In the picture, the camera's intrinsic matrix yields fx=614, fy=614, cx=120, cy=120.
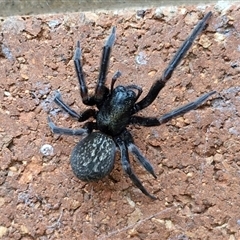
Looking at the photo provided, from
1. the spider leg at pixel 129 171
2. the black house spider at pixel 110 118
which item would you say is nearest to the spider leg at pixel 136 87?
the black house spider at pixel 110 118

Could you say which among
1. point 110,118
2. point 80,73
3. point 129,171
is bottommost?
point 129,171

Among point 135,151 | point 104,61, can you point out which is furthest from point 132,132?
point 104,61

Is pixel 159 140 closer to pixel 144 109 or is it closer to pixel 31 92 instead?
pixel 144 109

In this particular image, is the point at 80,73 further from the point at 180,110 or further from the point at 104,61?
the point at 180,110

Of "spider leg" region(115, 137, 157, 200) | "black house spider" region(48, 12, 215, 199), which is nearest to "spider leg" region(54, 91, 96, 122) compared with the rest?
"black house spider" region(48, 12, 215, 199)

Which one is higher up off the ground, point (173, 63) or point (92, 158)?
point (173, 63)

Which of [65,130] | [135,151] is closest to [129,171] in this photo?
[135,151]

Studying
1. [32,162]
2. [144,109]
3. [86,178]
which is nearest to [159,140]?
[144,109]
